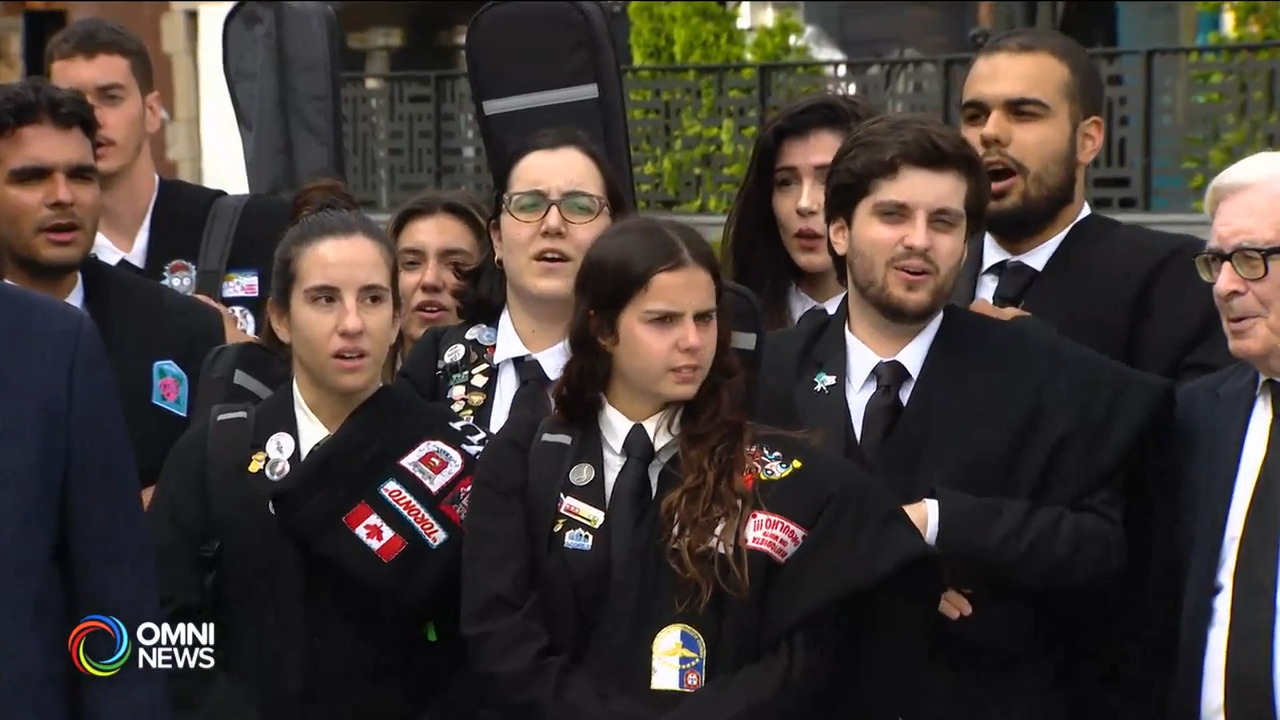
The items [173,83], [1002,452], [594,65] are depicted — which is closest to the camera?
[1002,452]

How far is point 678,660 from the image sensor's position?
3592 millimetres

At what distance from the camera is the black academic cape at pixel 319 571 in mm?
3902

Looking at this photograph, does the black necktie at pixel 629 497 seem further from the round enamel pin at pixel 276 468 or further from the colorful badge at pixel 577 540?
the round enamel pin at pixel 276 468

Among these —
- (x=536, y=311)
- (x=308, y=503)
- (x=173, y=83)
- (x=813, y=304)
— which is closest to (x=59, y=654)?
(x=308, y=503)

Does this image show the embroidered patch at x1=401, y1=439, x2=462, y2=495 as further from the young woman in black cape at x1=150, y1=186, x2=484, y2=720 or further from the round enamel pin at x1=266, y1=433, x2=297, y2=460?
the round enamel pin at x1=266, y1=433, x2=297, y2=460

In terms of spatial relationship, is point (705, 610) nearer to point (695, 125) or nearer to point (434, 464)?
point (434, 464)

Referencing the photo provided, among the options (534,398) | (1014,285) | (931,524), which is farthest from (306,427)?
(1014,285)

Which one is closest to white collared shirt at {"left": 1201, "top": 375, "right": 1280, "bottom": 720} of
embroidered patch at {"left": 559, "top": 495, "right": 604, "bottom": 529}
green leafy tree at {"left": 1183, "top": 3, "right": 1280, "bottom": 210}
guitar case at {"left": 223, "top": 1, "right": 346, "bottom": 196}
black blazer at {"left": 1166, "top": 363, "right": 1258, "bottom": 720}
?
black blazer at {"left": 1166, "top": 363, "right": 1258, "bottom": 720}

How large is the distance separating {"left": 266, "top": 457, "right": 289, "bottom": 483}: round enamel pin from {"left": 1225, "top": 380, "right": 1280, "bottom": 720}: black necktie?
1787 mm

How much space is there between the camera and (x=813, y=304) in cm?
499

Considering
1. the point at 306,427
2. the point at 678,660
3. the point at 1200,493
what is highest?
the point at 306,427

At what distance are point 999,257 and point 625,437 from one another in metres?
1.34

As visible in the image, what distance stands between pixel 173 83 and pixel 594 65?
548 inches

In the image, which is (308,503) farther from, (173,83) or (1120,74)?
(173,83)
